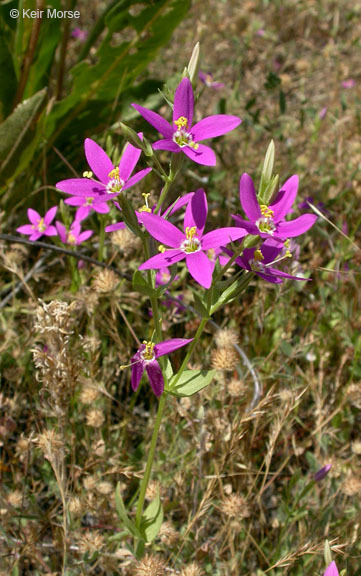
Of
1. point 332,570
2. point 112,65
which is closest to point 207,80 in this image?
point 112,65

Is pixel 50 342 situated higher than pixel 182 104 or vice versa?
pixel 182 104

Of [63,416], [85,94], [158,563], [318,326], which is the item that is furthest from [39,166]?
[158,563]

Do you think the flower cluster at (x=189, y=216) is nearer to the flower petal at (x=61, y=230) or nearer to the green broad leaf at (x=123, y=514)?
the green broad leaf at (x=123, y=514)

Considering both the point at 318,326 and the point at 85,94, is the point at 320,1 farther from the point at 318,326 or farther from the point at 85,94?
the point at 318,326

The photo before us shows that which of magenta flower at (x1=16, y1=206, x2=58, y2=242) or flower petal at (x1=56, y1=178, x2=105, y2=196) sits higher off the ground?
flower petal at (x1=56, y1=178, x2=105, y2=196)

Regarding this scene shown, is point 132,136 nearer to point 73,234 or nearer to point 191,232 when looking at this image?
point 191,232

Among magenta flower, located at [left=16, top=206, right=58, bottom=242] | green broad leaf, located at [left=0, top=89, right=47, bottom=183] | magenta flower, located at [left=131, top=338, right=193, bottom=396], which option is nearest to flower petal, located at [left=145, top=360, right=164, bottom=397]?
magenta flower, located at [left=131, top=338, right=193, bottom=396]

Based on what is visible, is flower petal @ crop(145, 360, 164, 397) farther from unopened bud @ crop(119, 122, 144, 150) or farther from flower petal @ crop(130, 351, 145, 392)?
unopened bud @ crop(119, 122, 144, 150)
